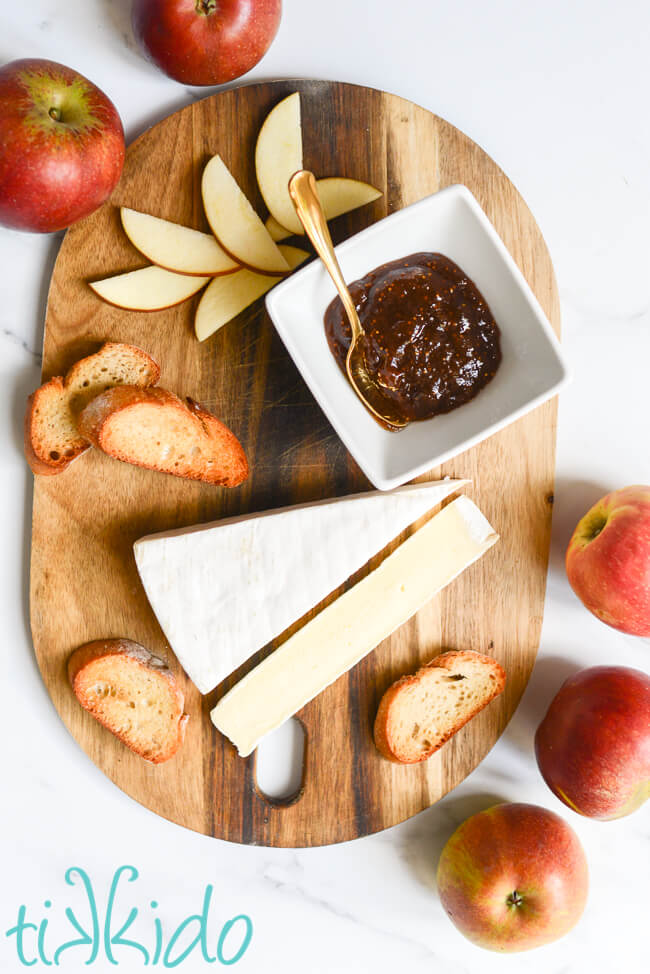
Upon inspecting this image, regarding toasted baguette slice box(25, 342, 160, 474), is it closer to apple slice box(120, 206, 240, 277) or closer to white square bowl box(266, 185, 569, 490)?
apple slice box(120, 206, 240, 277)

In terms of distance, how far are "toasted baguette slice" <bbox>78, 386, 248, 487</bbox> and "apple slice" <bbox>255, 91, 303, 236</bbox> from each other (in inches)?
17.5

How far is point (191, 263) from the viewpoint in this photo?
5.40 feet

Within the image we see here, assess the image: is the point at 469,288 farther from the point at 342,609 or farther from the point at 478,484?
the point at 342,609

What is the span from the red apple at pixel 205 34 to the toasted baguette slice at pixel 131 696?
3.88 feet

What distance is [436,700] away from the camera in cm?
169

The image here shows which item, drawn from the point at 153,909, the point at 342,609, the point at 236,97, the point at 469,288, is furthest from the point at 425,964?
the point at 236,97

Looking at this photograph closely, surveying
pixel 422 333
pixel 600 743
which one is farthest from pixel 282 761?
pixel 422 333

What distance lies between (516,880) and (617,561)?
69 cm

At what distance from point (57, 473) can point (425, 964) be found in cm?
141

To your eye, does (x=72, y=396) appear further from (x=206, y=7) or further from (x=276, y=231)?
(x=206, y=7)

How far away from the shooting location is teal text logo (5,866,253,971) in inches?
70.2

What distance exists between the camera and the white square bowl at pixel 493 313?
1.47 metres

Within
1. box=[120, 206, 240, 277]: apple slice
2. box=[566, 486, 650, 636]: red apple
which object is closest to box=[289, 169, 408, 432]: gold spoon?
box=[120, 206, 240, 277]: apple slice

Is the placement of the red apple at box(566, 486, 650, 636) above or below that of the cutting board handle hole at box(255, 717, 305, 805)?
above
